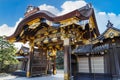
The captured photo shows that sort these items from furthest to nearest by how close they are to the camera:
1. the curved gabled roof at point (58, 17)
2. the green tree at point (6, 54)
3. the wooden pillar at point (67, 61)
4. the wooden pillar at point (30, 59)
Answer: the green tree at point (6, 54) → the wooden pillar at point (30, 59) → the wooden pillar at point (67, 61) → the curved gabled roof at point (58, 17)

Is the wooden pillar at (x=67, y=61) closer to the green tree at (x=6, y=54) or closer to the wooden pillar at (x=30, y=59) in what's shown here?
the wooden pillar at (x=30, y=59)

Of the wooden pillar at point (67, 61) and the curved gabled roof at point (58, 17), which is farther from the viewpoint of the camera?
the wooden pillar at point (67, 61)

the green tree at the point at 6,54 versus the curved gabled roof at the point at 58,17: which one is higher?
the curved gabled roof at the point at 58,17

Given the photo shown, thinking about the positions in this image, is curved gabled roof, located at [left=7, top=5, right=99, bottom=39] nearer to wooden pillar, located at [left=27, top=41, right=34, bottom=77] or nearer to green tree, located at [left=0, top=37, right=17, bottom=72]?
wooden pillar, located at [left=27, top=41, right=34, bottom=77]

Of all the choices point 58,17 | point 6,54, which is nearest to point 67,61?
point 58,17

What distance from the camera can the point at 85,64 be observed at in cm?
809

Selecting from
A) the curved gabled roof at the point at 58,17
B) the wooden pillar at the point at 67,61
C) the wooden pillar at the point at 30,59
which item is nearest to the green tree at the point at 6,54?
the wooden pillar at the point at 30,59

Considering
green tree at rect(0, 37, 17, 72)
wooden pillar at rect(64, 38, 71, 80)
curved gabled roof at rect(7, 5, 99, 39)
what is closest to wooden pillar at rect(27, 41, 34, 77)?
curved gabled roof at rect(7, 5, 99, 39)

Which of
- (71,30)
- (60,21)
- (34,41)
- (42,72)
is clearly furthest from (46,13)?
(42,72)

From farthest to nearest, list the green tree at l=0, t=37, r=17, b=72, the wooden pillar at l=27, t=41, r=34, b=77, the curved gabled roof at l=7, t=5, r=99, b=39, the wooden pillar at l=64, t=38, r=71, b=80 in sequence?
the green tree at l=0, t=37, r=17, b=72
the wooden pillar at l=27, t=41, r=34, b=77
the wooden pillar at l=64, t=38, r=71, b=80
the curved gabled roof at l=7, t=5, r=99, b=39

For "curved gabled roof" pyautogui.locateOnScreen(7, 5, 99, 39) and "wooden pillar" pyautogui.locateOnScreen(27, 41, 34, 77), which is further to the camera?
"wooden pillar" pyautogui.locateOnScreen(27, 41, 34, 77)

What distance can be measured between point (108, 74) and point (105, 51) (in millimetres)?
1314

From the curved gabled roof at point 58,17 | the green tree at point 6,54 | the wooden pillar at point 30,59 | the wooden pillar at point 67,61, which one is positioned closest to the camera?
the curved gabled roof at point 58,17

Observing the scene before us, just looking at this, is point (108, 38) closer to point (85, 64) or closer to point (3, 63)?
point (85, 64)
